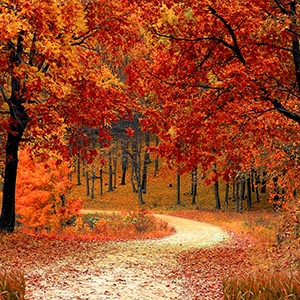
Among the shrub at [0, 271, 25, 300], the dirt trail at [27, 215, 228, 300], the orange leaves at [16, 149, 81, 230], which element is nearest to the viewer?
the shrub at [0, 271, 25, 300]

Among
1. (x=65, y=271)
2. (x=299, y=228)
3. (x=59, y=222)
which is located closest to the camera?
(x=65, y=271)

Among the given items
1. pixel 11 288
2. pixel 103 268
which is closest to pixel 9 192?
pixel 103 268

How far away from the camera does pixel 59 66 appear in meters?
9.17

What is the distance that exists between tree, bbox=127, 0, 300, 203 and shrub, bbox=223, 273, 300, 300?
3.04m

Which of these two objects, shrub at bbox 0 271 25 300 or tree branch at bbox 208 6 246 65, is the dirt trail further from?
tree branch at bbox 208 6 246 65

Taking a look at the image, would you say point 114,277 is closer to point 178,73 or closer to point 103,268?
point 103,268

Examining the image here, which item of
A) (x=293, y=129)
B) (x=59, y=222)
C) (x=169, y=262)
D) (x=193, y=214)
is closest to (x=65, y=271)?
(x=169, y=262)

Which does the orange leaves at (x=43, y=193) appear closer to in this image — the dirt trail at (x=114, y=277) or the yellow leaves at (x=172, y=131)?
the dirt trail at (x=114, y=277)

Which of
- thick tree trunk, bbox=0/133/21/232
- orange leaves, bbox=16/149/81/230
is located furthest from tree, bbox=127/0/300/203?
orange leaves, bbox=16/149/81/230

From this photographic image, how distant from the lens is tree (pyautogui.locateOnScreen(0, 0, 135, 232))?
8461mm

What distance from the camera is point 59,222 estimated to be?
26141mm

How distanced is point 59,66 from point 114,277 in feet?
16.9

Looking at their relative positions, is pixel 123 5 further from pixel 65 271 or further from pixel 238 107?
pixel 65 271

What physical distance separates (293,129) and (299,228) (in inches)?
123
